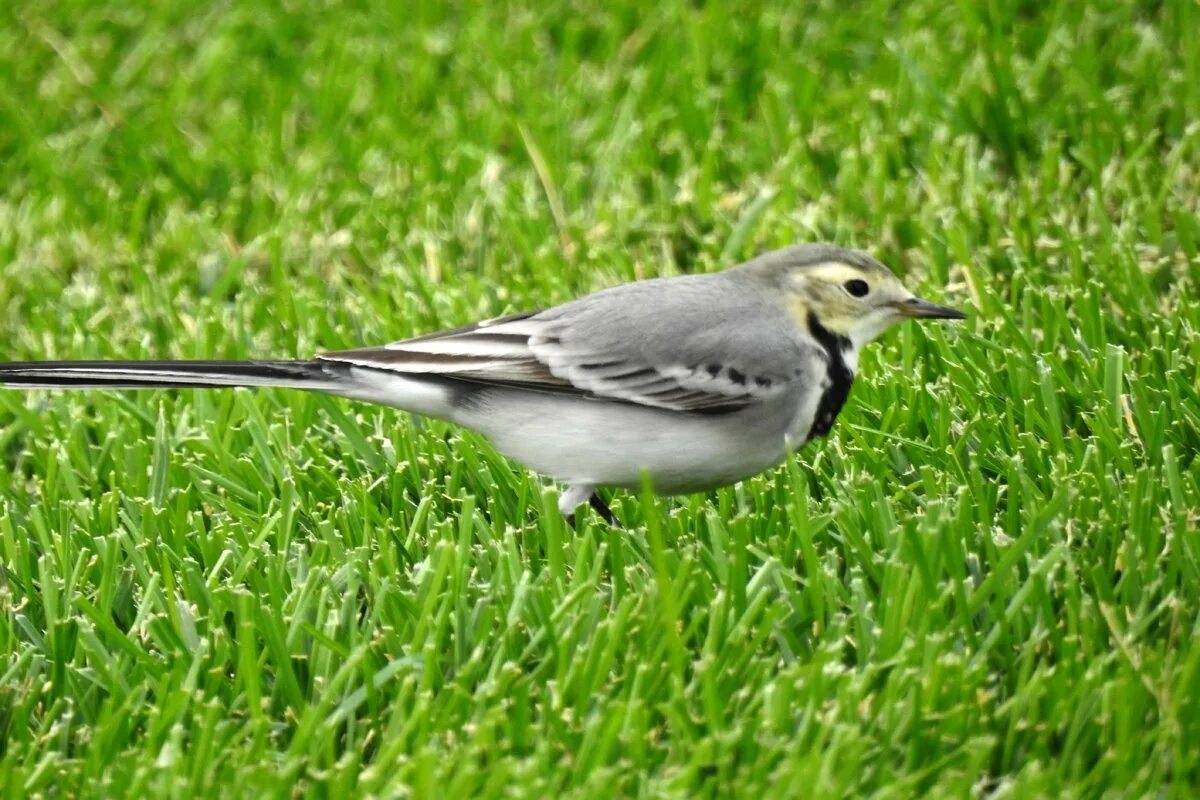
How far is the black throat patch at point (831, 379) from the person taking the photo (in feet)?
15.8

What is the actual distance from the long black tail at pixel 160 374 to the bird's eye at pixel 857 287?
5.02 ft

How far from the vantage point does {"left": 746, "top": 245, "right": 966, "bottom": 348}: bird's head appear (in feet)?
16.5

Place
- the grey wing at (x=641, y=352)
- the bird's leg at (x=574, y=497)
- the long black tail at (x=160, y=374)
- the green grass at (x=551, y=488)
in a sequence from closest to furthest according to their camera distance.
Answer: the green grass at (x=551, y=488) → the long black tail at (x=160, y=374) → the grey wing at (x=641, y=352) → the bird's leg at (x=574, y=497)

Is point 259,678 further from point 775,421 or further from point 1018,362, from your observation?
point 1018,362

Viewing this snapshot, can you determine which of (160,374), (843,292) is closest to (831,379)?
(843,292)

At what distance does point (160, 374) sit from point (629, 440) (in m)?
1.31

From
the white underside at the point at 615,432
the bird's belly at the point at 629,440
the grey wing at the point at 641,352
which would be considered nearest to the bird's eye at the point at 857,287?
the grey wing at the point at 641,352

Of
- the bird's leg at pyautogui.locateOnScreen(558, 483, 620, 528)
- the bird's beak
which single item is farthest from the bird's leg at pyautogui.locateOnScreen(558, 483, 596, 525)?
the bird's beak

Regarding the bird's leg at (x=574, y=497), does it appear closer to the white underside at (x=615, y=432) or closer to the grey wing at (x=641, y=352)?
the white underside at (x=615, y=432)

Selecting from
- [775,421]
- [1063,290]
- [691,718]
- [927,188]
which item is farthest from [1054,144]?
[691,718]

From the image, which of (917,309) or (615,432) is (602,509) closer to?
(615,432)

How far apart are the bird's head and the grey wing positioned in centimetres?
12

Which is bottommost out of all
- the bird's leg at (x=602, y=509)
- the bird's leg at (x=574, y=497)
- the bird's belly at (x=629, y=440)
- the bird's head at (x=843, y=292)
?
the bird's leg at (x=602, y=509)

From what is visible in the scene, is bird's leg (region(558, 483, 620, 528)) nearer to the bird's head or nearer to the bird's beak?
the bird's head
